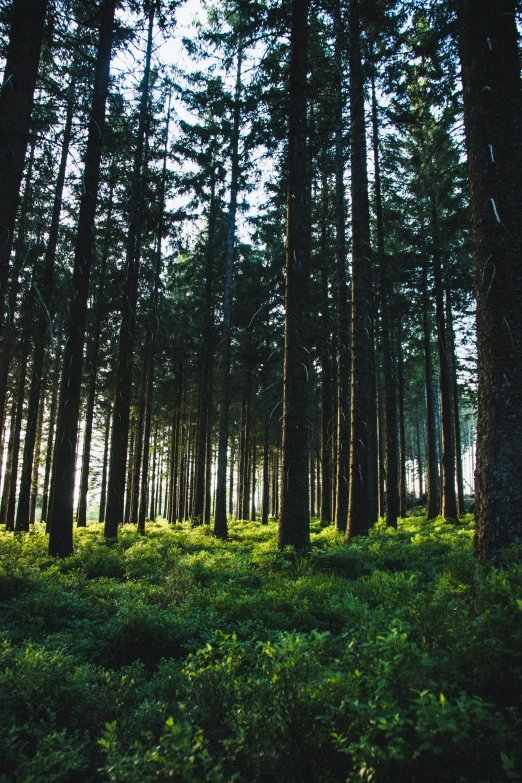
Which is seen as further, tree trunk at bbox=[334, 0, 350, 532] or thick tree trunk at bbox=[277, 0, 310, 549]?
tree trunk at bbox=[334, 0, 350, 532]

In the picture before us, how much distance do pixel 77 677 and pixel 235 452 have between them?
42.1 metres

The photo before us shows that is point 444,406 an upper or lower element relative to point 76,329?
lower

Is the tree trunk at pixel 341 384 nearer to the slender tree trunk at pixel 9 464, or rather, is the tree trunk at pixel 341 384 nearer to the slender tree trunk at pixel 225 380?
the slender tree trunk at pixel 225 380

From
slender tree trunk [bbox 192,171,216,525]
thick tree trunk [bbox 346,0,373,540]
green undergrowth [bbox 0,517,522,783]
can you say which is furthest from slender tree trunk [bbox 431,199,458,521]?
green undergrowth [bbox 0,517,522,783]

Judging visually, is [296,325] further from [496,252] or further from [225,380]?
[225,380]

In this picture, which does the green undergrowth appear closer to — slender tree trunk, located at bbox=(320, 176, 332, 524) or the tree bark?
the tree bark

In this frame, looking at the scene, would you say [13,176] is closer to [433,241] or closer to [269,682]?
[269,682]

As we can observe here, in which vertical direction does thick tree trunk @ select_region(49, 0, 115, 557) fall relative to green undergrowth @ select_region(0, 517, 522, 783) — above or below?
above

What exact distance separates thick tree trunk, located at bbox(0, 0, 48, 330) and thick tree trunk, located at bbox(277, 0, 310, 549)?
5.22 metres

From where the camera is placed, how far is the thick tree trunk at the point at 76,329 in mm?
9836

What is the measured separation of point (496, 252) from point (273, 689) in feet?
17.1

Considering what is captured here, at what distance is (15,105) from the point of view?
6.58 m

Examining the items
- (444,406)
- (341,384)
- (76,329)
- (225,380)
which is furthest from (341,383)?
(76,329)

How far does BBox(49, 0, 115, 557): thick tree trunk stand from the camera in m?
9.84
